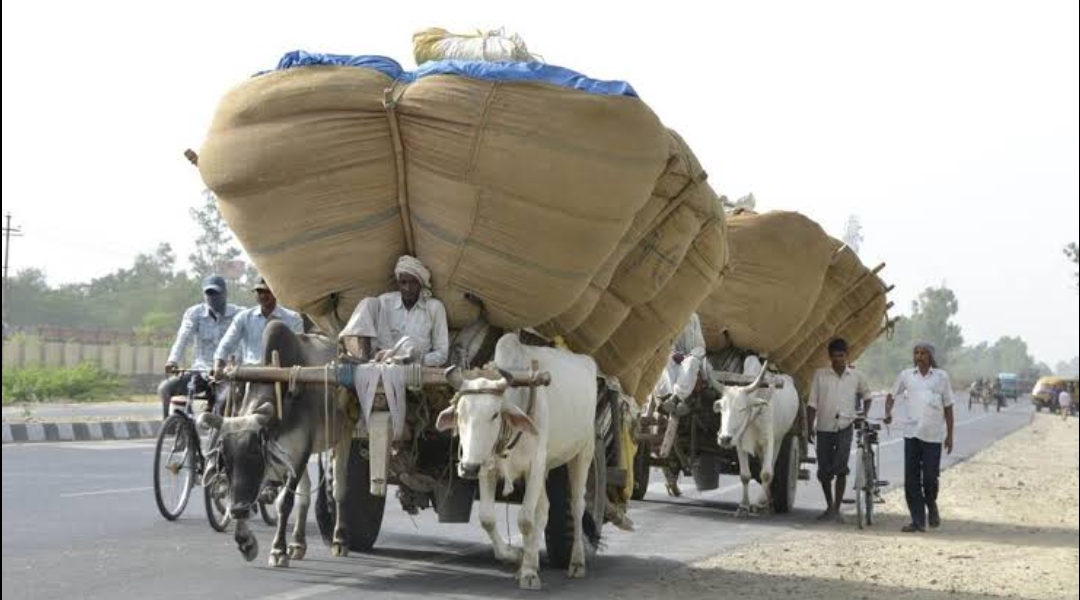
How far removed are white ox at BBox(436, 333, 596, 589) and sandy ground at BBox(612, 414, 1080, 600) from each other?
750mm

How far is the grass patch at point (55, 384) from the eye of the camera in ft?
142

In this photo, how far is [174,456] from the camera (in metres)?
12.7

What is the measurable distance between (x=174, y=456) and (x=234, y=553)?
211cm

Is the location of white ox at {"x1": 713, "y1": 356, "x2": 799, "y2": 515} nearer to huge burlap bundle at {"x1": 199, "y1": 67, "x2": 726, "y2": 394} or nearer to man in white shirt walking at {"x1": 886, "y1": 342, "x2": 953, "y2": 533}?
man in white shirt walking at {"x1": 886, "y1": 342, "x2": 953, "y2": 533}

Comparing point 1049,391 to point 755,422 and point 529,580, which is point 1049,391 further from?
point 529,580

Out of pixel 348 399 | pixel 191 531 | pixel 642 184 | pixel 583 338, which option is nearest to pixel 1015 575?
pixel 583 338

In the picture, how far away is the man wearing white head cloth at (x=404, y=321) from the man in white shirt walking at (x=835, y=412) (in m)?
7.42

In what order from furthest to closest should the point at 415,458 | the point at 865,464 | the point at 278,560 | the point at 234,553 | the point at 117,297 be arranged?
the point at 117,297, the point at 865,464, the point at 234,553, the point at 278,560, the point at 415,458

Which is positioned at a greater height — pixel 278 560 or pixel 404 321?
pixel 404 321

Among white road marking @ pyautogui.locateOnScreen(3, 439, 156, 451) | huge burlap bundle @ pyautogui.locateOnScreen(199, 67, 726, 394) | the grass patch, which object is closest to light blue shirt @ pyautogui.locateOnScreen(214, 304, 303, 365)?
huge burlap bundle @ pyautogui.locateOnScreen(199, 67, 726, 394)

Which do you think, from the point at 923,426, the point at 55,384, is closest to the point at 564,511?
the point at 923,426

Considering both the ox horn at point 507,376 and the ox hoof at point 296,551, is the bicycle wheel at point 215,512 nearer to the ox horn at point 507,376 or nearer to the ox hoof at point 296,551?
the ox hoof at point 296,551

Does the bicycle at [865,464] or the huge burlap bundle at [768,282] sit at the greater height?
the huge burlap bundle at [768,282]

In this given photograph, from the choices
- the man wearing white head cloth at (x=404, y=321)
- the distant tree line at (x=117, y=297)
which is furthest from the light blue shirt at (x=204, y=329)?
the distant tree line at (x=117, y=297)
